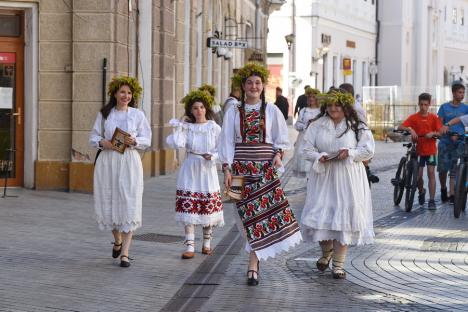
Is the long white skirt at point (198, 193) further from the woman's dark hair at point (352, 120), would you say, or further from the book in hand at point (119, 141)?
the woman's dark hair at point (352, 120)

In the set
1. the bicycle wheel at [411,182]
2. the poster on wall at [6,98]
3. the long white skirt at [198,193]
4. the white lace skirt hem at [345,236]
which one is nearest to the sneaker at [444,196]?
the bicycle wheel at [411,182]

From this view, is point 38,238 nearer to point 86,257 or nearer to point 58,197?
point 86,257

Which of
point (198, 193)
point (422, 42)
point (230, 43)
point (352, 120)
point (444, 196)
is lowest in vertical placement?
point (444, 196)

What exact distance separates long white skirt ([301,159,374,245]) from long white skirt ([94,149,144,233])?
5.32ft

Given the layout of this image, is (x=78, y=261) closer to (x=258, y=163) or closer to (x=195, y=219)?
(x=195, y=219)

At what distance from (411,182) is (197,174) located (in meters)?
5.65

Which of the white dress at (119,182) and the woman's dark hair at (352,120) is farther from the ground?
the woman's dark hair at (352,120)

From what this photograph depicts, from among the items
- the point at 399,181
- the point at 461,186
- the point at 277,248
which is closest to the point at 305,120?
the point at 399,181

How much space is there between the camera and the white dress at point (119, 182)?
37.3 feet

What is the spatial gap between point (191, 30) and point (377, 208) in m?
10.3

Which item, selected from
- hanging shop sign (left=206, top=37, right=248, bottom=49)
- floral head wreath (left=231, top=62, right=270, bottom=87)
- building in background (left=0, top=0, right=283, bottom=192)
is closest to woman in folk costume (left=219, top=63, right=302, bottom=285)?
floral head wreath (left=231, top=62, right=270, bottom=87)

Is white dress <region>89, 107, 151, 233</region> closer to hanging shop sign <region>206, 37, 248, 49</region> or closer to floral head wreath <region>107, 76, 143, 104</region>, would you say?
floral head wreath <region>107, 76, 143, 104</region>

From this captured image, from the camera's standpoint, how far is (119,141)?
1139 centimetres

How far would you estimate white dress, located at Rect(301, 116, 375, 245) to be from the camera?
10852mm
